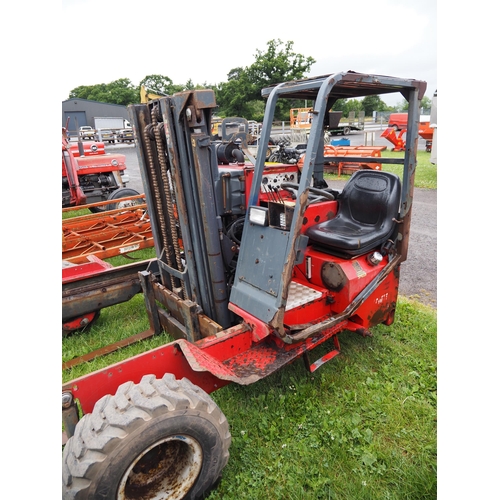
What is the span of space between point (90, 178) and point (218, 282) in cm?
755

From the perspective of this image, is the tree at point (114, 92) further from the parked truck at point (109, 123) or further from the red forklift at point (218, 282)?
the red forklift at point (218, 282)

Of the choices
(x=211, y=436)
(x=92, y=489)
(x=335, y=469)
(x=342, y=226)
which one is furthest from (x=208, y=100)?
(x=335, y=469)

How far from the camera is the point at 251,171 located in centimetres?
344

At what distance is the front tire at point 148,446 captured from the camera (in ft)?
6.40

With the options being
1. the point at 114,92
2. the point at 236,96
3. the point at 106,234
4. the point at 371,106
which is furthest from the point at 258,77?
the point at 106,234

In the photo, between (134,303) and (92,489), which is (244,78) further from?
(92,489)

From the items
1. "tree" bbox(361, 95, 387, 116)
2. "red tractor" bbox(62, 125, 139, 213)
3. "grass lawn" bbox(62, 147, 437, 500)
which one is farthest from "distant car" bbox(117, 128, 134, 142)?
"grass lawn" bbox(62, 147, 437, 500)

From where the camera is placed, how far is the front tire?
6.40 ft

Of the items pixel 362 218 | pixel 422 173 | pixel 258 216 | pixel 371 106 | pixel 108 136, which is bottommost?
pixel 422 173

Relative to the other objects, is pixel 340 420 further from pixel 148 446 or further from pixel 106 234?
pixel 106 234

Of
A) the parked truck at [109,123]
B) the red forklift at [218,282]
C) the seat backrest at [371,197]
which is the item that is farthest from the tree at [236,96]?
the red forklift at [218,282]

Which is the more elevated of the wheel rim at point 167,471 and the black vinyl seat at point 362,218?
the black vinyl seat at point 362,218

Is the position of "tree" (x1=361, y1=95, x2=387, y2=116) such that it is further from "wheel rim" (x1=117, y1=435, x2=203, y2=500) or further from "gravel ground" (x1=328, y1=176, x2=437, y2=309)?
"wheel rim" (x1=117, y1=435, x2=203, y2=500)

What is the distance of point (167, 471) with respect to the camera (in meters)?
2.30
